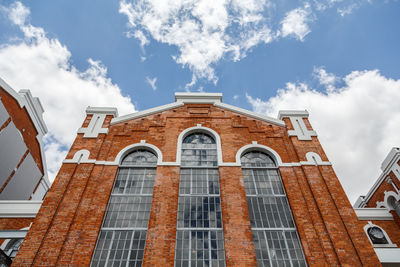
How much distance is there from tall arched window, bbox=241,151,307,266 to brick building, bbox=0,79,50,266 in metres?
9.24

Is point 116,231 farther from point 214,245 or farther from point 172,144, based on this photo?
point 172,144

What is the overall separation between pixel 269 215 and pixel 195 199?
2849 millimetres

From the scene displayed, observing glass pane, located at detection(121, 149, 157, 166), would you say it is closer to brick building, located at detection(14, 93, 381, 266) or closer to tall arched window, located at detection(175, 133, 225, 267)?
brick building, located at detection(14, 93, 381, 266)

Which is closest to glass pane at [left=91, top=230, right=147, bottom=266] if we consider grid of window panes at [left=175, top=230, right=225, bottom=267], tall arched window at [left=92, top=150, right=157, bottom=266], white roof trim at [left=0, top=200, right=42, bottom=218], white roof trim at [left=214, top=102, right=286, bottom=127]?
tall arched window at [left=92, top=150, right=157, bottom=266]

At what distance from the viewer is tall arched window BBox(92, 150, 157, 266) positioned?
841cm

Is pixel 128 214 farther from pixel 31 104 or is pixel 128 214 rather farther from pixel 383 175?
pixel 383 175

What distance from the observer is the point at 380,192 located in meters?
15.7

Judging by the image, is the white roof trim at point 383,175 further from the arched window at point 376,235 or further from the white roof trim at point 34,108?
the white roof trim at point 34,108

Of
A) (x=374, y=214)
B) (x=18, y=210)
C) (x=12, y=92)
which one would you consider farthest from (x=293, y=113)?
(x=12, y=92)

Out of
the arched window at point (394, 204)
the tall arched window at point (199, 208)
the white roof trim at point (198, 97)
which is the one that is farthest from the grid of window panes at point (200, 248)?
the arched window at point (394, 204)

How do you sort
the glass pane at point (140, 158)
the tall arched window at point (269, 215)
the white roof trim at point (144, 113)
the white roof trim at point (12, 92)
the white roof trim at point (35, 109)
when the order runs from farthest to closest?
1. the white roof trim at point (35, 109)
2. the white roof trim at point (12, 92)
3. the white roof trim at point (144, 113)
4. the glass pane at point (140, 158)
5. the tall arched window at point (269, 215)

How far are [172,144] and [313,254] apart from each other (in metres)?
7.01

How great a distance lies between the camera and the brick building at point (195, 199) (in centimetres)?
839

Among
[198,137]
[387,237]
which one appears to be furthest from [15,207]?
[387,237]
